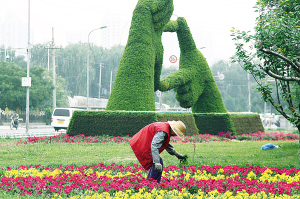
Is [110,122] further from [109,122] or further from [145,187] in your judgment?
[145,187]

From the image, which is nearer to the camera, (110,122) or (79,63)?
(110,122)

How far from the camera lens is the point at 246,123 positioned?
19562 millimetres

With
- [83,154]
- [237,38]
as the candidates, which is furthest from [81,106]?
[237,38]

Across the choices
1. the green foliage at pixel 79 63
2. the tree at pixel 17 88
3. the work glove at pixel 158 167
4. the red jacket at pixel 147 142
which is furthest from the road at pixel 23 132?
the green foliage at pixel 79 63

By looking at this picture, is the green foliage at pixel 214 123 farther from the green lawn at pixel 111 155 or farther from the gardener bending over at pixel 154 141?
the gardener bending over at pixel 154 141

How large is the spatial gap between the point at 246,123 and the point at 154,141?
51.3 feet

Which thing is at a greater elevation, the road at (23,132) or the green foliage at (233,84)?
the green foliage at (233,84)

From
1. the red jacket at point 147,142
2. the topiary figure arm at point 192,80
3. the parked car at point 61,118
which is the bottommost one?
the parked car at point 61,118

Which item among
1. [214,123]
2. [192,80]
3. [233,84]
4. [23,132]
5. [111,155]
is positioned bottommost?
[23,132]

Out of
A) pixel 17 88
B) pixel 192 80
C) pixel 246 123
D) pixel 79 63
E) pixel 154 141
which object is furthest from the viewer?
pixel 79 63

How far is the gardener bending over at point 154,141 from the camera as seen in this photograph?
4.98 metres

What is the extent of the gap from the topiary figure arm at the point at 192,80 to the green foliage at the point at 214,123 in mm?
A: 570

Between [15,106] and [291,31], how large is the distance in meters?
31.8

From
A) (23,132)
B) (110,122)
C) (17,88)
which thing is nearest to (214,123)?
(110,122)
